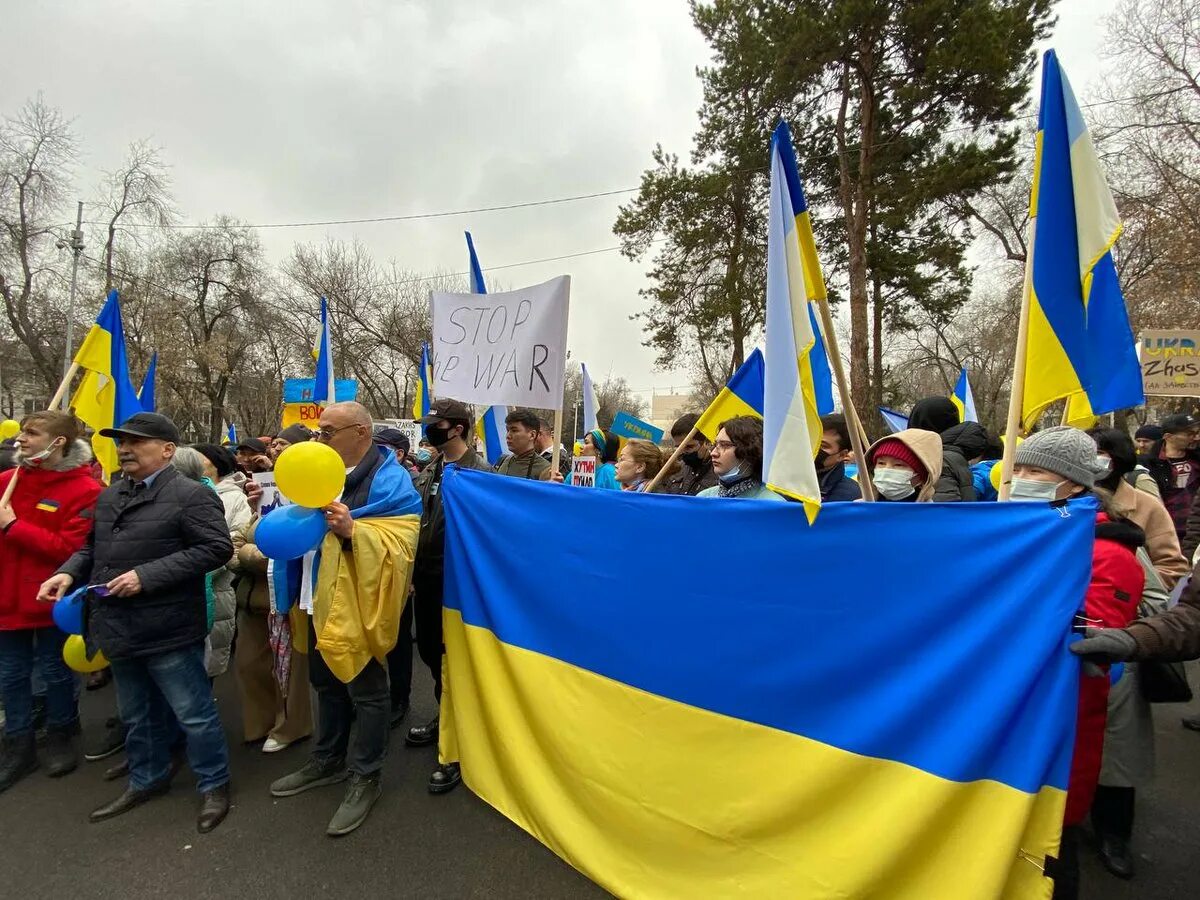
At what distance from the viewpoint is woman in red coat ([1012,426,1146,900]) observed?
193cm

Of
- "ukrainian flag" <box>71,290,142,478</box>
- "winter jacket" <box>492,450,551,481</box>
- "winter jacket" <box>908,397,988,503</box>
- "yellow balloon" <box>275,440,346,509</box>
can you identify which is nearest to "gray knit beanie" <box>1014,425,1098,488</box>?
"winter jacket" <box>908,397,988,503</box>

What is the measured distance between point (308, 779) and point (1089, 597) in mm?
3511

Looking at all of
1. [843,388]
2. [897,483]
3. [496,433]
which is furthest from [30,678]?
[897,483]

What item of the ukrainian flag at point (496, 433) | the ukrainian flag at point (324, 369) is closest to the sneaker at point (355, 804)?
the ukrainian flag at point (496, 433)

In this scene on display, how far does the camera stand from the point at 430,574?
11.3 ft

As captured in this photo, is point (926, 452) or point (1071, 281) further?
point (926, 452)

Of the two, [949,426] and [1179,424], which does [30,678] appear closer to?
[949,426]

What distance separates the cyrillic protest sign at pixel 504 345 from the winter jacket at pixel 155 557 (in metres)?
→ 1.51

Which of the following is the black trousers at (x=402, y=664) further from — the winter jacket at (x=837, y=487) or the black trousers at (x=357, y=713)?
the winter jacket at (x=837, y=487)

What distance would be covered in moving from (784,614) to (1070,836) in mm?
1099

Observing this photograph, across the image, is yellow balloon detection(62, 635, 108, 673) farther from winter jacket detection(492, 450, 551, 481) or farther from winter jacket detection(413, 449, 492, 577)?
winter jacket detection(492, 450, 551, 481)

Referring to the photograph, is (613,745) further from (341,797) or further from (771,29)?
(771,29)

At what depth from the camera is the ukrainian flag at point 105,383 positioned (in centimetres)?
439

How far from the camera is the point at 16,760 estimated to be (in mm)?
3191
